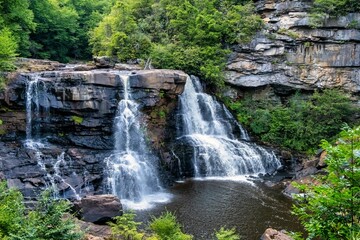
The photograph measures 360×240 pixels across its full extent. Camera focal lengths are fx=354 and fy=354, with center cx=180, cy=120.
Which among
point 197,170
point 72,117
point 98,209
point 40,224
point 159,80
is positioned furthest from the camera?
point 159,80

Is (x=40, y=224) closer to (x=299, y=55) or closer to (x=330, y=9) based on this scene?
(x=299, y=55)

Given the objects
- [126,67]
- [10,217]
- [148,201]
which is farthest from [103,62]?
[10,217]

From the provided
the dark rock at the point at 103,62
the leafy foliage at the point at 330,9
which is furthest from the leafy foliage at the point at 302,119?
the dark rock at the point at 103,62

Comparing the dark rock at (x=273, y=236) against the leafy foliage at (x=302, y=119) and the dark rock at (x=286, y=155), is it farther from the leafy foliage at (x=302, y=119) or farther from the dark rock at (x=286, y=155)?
the leafy foliage at (x=302, y=119)

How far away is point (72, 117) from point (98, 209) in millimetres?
7402

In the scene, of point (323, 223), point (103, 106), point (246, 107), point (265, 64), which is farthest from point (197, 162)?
point (323, 223)

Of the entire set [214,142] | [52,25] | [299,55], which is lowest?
[214,142]

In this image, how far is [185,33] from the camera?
28.2 meters

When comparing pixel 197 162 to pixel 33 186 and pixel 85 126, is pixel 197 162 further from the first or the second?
pixel 33 186

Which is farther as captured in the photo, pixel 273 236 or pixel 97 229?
pixel 97 229

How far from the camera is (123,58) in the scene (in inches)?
1053

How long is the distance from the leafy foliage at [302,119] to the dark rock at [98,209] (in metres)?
14.1

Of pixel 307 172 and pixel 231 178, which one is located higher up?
pixel 307 172

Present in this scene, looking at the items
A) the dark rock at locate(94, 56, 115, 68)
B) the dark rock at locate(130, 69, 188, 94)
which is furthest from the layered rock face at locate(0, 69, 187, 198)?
the dark rock at locate(94, 56, 115, 68)
